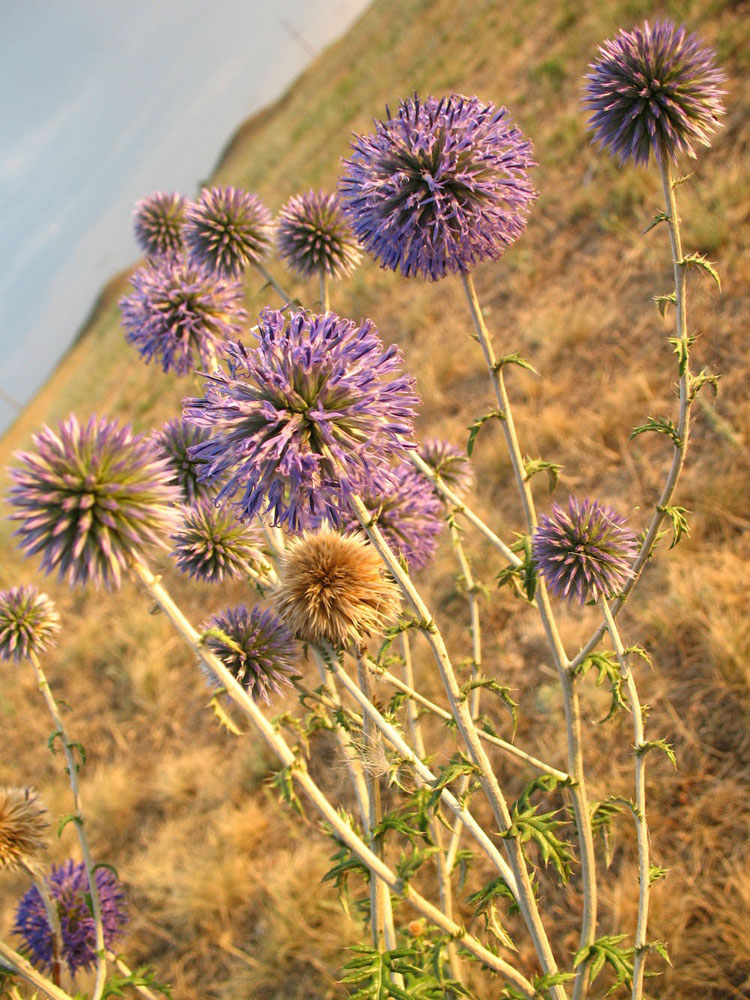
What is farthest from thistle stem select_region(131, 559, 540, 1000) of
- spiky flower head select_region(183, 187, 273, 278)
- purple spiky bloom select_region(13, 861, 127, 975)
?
spiky flower head select_region(183, 187, 273, 278)

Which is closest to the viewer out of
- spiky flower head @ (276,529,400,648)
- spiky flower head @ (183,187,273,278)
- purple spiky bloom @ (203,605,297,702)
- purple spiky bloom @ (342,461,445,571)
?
spiky flower head @ (276,529,400,648)

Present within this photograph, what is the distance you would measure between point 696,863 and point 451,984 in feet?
7.07

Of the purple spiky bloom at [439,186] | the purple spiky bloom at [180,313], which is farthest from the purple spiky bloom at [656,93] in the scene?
the purple spiky bloom at [180,313]

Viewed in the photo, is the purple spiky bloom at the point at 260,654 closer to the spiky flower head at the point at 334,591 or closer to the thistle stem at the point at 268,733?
the spiky flower head at the point at 334,591

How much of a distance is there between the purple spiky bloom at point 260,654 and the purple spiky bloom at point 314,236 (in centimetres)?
188

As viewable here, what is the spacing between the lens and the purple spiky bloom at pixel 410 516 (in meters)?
2.76

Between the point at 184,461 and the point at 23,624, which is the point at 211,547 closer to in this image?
the point at 184,461

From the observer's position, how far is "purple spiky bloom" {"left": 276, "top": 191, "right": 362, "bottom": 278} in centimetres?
331

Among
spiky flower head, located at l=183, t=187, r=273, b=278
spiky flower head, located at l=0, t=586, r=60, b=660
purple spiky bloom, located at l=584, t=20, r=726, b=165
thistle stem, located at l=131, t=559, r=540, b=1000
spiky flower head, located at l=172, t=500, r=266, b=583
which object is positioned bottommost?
spiky flower head, located at l=0, t=586, r=60, b=660

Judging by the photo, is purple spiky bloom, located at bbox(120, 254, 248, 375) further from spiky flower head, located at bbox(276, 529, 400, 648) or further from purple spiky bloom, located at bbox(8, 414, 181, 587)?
purple spiky bloom, located at bbox(8, 414, 181, 587)

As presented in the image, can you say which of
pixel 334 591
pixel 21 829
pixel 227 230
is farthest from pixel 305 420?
pixel 21 829

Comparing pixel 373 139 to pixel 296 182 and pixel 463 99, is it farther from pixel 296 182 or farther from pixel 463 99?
pixel 296 182

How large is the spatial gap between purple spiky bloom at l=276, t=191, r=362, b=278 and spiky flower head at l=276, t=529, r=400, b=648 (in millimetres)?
1733

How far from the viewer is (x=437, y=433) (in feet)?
23.7
